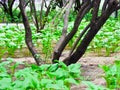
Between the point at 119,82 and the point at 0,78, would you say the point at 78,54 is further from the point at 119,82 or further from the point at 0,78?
the point at 0,78

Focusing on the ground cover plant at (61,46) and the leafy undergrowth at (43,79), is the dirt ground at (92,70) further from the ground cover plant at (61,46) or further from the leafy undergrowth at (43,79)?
the leafy undergrowth at (43,79)

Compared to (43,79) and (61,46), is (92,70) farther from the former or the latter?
(43,79)

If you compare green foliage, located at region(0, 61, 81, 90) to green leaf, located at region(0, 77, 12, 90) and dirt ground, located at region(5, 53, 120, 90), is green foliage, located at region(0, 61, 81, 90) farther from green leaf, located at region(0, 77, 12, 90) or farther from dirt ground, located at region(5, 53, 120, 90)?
dirt ground, located at region(5, 53, 120, 90)

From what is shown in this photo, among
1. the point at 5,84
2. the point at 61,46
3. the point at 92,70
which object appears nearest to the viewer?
the point at 5,84

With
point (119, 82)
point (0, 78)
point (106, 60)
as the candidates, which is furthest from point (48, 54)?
point (0, 78)

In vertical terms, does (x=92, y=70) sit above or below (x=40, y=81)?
below

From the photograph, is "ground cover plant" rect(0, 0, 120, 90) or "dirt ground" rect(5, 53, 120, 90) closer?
"ground cover plant" rect(0, 0, 120, 90)

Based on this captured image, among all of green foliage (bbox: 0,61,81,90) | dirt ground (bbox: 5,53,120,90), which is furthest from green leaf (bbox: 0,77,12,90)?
dirt ground (bbox: 5,53,120,90)

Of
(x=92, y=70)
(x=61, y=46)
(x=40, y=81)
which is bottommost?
(x=92, y=70)

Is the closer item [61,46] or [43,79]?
[43,79]

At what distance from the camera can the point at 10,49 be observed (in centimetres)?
474

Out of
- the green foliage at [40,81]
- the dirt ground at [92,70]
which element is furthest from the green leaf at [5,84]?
the dirt ground at [92,70]

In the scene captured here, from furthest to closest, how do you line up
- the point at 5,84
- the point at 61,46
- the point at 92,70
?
the point at 92,70 < the point at 61,46 < the point at 5,84

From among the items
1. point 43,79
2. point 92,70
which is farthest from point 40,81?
point 92,70
